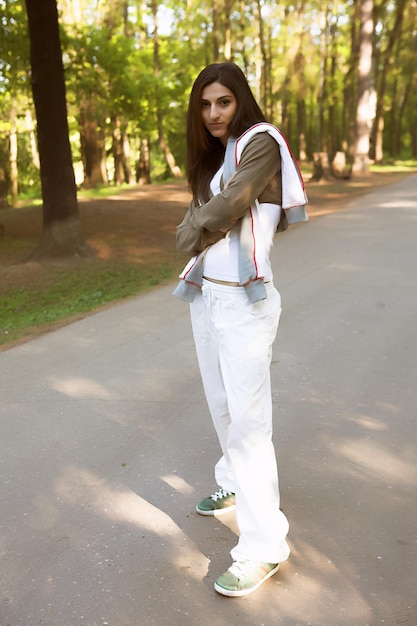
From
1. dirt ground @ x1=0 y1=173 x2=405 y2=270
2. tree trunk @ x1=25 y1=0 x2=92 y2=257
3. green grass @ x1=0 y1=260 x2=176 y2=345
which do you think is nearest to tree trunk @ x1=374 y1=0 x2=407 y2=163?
dirt ground @ x1=0 y1=173 x2=405 y2=270

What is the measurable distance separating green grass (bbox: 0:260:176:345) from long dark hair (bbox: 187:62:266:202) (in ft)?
18.5

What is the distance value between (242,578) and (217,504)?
75 cm

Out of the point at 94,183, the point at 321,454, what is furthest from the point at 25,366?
the point at 94,183

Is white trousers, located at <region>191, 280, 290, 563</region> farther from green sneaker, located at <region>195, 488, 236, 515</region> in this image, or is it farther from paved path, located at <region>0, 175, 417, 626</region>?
green sneaker, located at <region>195, 488, 236, 515</region>

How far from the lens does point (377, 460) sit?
4.50 metres

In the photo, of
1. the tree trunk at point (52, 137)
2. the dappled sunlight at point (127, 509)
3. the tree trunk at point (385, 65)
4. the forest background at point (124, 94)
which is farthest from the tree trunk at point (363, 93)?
the dappled sunlight at point (127, 509)

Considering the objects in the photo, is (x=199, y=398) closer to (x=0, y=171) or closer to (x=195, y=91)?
(x=195, y=91)

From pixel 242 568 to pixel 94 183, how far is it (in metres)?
26.7

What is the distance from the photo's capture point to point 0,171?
24.6 m

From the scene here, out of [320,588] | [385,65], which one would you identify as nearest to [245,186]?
[320,588]

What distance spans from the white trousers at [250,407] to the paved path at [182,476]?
0.74 feet

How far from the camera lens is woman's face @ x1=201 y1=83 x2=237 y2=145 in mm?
3160

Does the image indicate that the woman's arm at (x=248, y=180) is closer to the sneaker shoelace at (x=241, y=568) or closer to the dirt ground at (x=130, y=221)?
the sneaker shoelace at (x=241, y=568)

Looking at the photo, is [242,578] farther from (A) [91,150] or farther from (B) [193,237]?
(A) [91,150]
